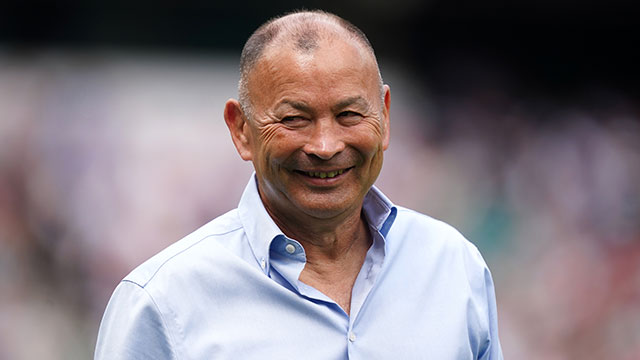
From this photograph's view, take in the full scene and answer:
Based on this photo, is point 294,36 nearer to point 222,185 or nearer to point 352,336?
point 352,336

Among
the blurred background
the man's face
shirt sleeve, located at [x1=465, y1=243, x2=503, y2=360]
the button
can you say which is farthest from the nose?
the blurred background

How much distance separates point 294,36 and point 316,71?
0.13 m

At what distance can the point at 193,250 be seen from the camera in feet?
6.55

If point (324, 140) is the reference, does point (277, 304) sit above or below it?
below

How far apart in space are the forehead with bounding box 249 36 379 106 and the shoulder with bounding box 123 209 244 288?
0.35m

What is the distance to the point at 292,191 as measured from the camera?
2.00 metres

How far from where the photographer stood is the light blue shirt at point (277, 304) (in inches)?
73.9

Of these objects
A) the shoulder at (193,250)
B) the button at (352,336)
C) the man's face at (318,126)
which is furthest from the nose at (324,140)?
the button at (352,336)

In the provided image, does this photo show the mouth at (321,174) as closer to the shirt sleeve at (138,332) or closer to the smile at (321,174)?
the smile at (321,174)

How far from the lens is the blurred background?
5934 mm

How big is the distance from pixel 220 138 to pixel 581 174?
3097mm

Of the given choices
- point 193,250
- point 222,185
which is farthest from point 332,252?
point 222,185

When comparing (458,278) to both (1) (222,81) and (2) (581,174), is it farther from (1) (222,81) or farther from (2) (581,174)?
(2) (581,174)

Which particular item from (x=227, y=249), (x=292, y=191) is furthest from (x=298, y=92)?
(x=227, y=249)
